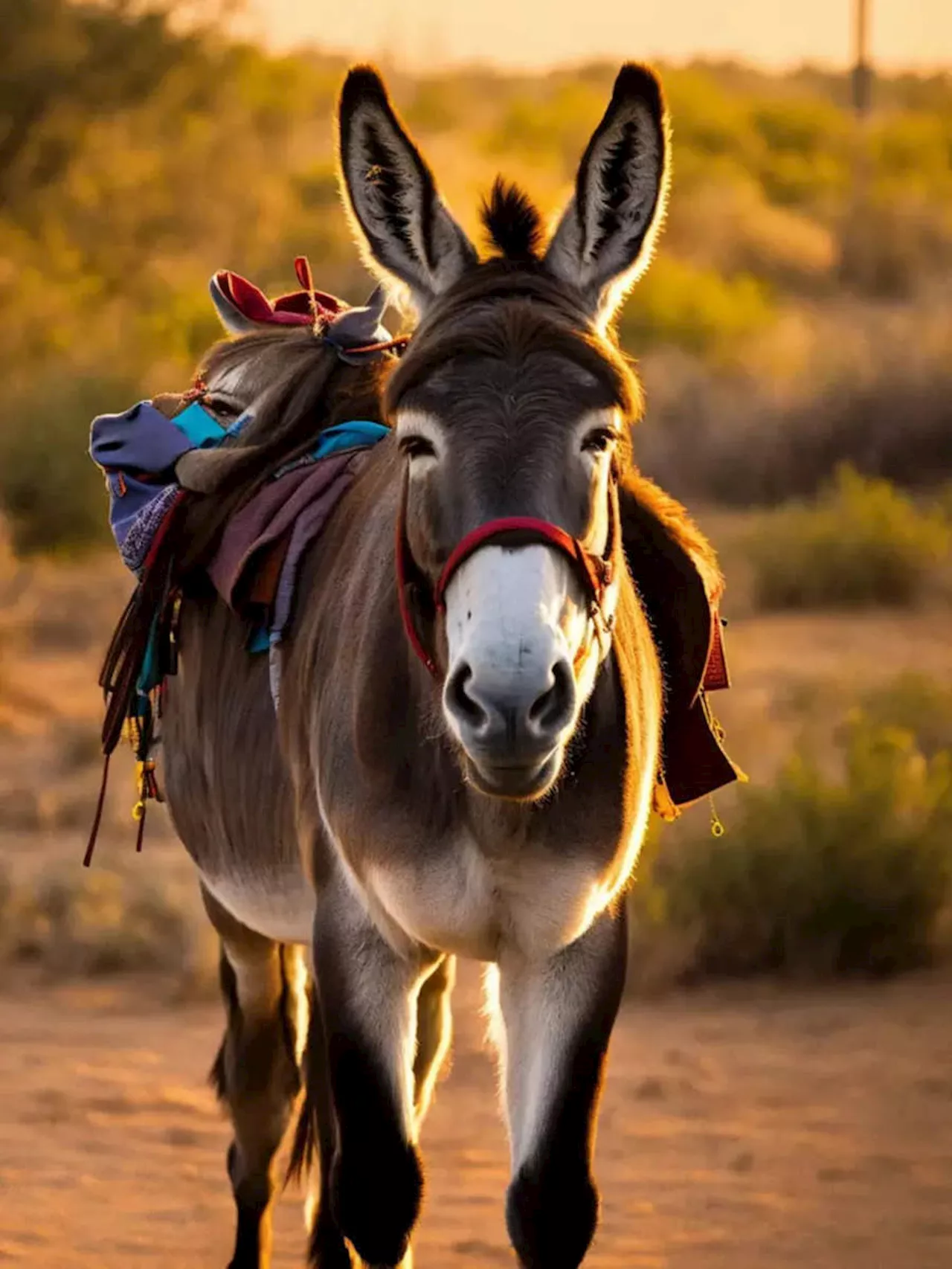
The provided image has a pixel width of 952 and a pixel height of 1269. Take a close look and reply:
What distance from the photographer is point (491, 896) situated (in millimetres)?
3510

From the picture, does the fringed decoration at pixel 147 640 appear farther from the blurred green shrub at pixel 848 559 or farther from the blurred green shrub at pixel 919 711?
the blurred green shrub at pixel 848 559

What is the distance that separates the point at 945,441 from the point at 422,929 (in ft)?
49.0

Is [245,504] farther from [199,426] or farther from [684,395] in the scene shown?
[684,395]

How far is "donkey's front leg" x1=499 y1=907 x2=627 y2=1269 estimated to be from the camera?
12.0 ft

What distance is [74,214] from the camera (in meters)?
20.3

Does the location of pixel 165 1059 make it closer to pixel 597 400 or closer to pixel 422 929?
pixel 422 929

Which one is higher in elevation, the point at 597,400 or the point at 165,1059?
the point at 597,400

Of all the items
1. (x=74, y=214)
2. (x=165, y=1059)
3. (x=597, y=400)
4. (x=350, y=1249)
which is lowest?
(x=74, y=214)

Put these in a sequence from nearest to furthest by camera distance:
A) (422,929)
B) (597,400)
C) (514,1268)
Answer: (597,400) → (422,929) → (514,1268)

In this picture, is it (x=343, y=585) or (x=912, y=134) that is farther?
(x=912, y=134)

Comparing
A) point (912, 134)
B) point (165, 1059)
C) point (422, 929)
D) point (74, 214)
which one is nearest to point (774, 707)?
point (165, 1059)

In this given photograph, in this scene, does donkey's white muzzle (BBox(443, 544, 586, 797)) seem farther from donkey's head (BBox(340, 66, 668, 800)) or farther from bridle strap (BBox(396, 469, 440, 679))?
bridle strap (BBox(396, 469, 440, 679))

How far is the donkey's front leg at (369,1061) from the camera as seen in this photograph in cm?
374

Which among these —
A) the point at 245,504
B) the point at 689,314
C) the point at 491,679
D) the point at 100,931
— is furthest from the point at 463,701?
the point at 689,314
